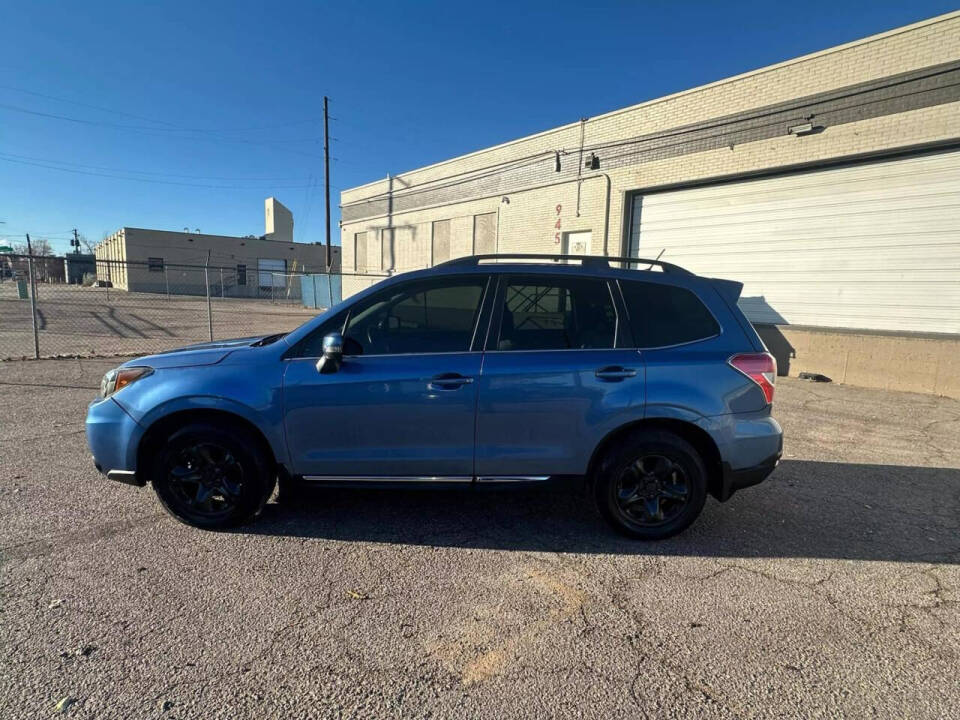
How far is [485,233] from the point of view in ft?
59.6

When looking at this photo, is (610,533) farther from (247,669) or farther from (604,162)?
(604,162)

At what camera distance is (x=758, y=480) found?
3.51m

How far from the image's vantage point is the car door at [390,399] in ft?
11.0

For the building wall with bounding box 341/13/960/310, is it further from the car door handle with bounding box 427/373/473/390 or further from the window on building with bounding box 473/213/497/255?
the car door handle with bounding box 427/373/473/390

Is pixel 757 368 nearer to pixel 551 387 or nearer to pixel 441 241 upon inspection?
pixel 551 387

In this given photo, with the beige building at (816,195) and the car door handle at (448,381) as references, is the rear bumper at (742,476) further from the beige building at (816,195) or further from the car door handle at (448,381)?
the beige building at (816,195)

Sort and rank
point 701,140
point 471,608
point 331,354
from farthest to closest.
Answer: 1. point 701,140
2. point 331,354
3. point 471,608

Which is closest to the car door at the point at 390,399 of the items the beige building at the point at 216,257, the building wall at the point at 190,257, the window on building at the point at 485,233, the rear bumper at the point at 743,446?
the rear bumper at the point at 743,446

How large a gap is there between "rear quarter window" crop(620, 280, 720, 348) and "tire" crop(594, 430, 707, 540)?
2.09 feet

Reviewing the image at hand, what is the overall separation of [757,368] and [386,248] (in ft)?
70.9

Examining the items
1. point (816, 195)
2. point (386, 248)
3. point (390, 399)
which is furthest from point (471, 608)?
point (386, 248)

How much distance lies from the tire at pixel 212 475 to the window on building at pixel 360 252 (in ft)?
75.4

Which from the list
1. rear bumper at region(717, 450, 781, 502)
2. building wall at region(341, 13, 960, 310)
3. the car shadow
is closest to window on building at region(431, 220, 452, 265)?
building wall at region(341, 13, 960, 310)

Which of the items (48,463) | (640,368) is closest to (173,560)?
(48,463)
